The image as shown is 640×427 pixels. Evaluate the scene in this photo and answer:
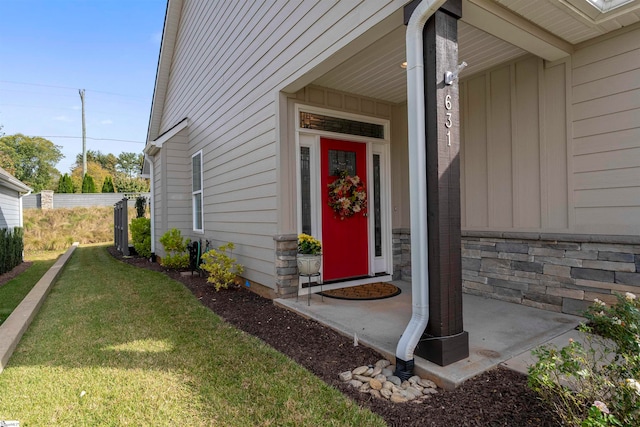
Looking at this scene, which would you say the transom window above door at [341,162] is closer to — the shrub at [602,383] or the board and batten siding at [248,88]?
the board and batten siding at [248,88]

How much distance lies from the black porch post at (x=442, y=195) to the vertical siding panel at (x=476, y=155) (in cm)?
185

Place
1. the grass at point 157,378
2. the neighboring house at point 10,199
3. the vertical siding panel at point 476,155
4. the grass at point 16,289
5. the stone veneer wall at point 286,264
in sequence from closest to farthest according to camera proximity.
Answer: the grass at point 157,378 → the vertical siding panel at point 476,155 → the stone veneer wall at point 286,264 → the grass at point 16,289 → the neighboring house at point 10,199

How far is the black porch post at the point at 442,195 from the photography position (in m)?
2.33

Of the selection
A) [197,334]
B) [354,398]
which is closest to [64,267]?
[197,334]

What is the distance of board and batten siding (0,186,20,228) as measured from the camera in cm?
879

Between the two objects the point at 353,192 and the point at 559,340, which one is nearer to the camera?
the point at 559,340

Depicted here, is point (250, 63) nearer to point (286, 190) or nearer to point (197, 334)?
point (286, 190)

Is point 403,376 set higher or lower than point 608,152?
lower

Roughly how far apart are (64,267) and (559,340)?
938cm

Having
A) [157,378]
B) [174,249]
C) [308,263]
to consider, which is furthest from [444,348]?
[174,249]

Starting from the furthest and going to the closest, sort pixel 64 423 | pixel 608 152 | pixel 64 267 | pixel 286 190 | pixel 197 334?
pixel 64 267 < pixel 286 190 < pixel 197 334 < pixel 608 152 < pixel 64 423

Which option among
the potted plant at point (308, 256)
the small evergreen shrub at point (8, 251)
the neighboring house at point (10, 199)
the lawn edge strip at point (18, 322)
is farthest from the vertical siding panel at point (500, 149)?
the neighboring house at point (10, 199)

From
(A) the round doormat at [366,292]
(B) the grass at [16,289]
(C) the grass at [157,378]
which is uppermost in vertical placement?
(A) the round doormat at [366,292]

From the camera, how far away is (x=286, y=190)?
4.21m
